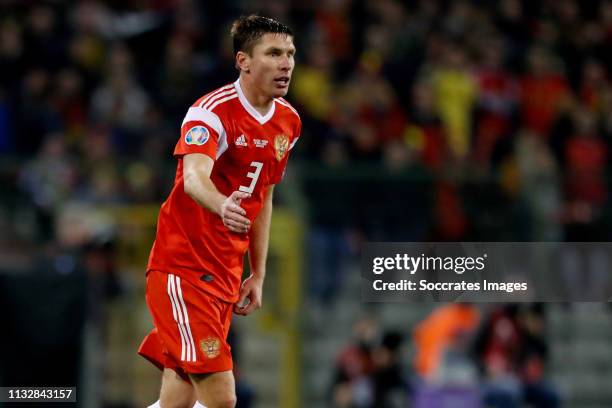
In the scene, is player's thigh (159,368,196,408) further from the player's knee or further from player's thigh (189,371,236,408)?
player's thigh (189,371,236,408)

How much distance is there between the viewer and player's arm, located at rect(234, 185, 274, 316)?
654 centimetres

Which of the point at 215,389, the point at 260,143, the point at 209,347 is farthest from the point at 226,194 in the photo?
the point at 215,389

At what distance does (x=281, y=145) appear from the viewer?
20.9 feet

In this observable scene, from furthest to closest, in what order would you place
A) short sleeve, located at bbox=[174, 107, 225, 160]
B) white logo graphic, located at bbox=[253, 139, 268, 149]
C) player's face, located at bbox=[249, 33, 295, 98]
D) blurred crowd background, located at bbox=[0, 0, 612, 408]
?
blurred crowd background, located at bbox=[0, 0, 612, 408]
white logo graphic, located at bbox=[253, 139, 268, 149]
player's face, located at bbox=[249, 33, 295, 98]
short sleeve, located at bbox=[174, 107, 225, 160]

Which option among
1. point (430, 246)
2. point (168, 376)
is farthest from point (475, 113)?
point (168, 376)

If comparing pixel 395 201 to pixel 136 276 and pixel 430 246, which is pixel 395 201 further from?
pixel 430 246

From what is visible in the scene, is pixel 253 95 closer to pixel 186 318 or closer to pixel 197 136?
pixel 197 136

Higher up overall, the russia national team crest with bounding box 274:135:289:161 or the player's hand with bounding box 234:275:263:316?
the russia national team crest with bounding box 274:135:289:161

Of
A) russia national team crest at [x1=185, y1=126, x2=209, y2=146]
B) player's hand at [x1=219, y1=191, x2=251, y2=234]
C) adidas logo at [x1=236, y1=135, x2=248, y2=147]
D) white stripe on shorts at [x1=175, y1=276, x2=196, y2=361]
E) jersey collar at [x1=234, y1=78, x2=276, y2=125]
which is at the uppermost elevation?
jersey collar at [x1=234, y1=78, x2=276, y2=125]

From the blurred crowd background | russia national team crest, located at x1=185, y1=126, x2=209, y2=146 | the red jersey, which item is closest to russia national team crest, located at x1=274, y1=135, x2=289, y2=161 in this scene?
the red jersey

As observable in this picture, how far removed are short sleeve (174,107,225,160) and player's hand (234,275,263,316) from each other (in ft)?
2.83

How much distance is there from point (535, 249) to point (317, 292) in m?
2.21

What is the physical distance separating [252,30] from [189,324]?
54.5 inches

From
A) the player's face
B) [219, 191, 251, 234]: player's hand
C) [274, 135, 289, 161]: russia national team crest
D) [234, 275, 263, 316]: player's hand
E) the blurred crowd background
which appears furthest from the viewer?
the blurred crowd background
